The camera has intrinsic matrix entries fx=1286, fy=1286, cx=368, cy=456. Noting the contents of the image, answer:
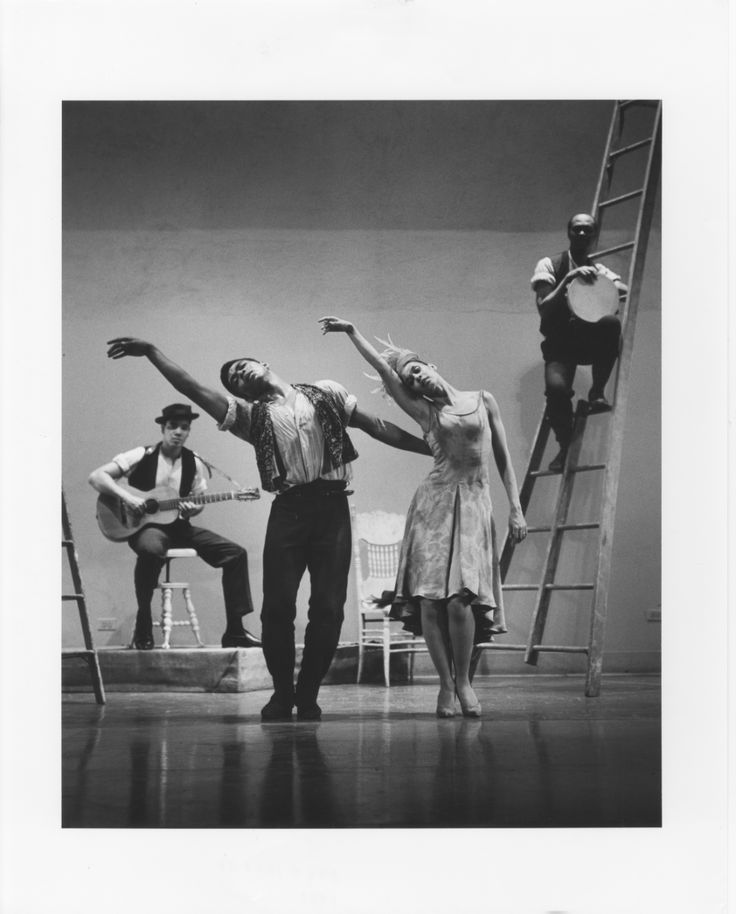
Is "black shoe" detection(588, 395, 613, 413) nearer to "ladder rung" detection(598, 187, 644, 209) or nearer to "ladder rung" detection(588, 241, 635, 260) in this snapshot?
"ladder rung" detection(588, 241, 635, 260)

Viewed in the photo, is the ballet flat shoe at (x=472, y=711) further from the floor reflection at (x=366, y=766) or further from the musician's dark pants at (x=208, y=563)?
the musician's dark pants at (x=208, y=563)

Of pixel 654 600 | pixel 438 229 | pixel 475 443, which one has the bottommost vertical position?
pixel 654 600

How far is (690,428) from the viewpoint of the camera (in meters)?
4.84

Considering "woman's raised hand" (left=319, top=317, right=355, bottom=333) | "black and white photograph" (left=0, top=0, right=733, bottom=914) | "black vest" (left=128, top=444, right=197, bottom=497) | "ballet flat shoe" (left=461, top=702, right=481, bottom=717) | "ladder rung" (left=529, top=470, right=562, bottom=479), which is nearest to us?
"black and white photograph" (left=0, top=0, right=733, bottom=914)

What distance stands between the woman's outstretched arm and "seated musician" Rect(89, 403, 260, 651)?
0.69 meters

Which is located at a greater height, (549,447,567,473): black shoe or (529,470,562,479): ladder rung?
(549,447,567,473): black shoe

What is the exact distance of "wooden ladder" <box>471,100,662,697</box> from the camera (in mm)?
5152

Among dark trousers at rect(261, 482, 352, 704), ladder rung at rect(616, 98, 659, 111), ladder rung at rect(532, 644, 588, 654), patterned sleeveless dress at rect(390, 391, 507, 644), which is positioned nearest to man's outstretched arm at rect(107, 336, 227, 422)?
dark trousers at rect(261, 482, 352, 704)

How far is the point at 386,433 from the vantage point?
5.25 metres

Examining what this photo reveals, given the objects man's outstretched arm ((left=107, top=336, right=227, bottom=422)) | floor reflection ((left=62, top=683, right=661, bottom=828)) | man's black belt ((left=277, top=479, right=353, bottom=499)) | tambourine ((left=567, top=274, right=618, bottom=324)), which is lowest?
floor reflection ((left=62, top=683, right=661, bottom=828))
